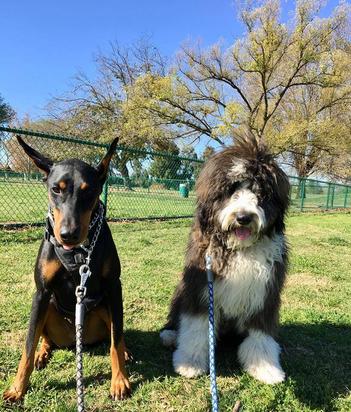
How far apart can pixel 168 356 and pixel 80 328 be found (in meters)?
1.25

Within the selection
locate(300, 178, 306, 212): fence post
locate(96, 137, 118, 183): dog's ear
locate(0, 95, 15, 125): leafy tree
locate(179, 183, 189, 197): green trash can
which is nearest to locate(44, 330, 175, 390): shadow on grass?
locate(96, 137, 118, 183): dog's ear

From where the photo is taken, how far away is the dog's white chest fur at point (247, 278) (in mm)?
2771

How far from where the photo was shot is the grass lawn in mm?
2508

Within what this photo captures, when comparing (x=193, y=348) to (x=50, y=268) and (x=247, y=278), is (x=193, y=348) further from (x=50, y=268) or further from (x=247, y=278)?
(x=50, y=268)

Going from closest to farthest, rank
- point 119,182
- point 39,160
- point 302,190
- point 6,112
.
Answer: point 39,160 < point 119,182 < point 302,190 < point 6,112

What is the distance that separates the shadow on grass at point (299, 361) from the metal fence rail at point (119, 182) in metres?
5.03

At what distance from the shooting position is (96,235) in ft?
8.27

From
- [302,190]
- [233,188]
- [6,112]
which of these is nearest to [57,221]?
[233,188]

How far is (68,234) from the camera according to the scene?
7.18ft

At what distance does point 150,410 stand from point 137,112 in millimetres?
23555

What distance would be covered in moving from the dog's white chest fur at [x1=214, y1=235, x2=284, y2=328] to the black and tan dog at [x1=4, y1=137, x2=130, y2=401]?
Answer: 2.47ft

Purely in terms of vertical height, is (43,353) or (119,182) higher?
(119,182)

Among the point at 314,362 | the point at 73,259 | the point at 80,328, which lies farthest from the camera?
the point at 314,362

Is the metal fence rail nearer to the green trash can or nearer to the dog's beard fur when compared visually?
the green trash can
